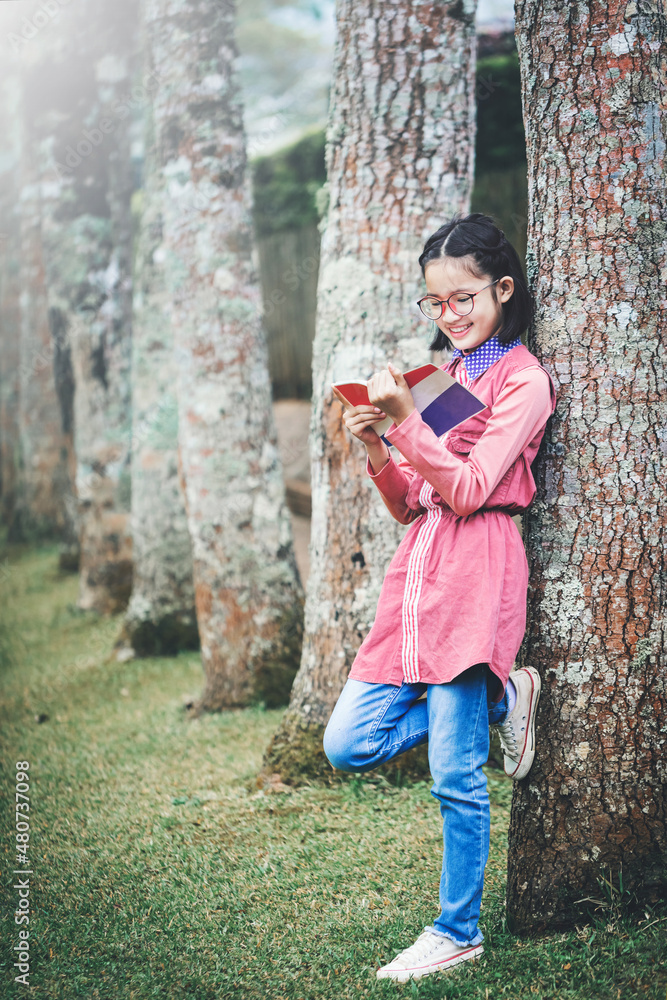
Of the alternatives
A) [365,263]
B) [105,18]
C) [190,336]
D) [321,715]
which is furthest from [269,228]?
[321,715]

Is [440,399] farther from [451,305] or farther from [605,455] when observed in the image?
[605,455]

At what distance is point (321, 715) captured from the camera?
3645 millimetres

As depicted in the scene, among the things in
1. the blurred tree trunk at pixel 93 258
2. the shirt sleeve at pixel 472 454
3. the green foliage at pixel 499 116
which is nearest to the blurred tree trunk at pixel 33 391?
the blurred tree trunk at pixel 93 258

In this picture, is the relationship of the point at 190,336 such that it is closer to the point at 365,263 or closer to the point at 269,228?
the point at 365,263

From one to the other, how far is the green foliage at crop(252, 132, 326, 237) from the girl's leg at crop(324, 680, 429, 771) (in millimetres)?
8228

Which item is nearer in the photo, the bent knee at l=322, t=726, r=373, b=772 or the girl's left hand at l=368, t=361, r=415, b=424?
the girl's left hand at l=368, t=361, r=415, b=424

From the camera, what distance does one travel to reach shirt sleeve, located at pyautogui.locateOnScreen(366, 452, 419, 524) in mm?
2439

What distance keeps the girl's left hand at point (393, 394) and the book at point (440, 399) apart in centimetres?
3

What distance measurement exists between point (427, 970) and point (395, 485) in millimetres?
1308

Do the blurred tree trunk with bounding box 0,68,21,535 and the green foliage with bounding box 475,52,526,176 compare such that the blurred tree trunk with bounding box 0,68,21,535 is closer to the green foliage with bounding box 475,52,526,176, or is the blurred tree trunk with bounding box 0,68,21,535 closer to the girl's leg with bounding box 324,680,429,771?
the green foliage with bounding box 475,52,526,176

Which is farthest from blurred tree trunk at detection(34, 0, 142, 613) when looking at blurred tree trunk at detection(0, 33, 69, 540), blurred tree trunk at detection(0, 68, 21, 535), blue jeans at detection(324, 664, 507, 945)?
blue jeans at detection(324, 664, 507, 945)

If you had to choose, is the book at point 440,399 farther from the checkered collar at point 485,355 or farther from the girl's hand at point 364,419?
the checkered collar at point 485,355

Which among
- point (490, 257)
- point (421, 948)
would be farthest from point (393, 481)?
point (421, 948)

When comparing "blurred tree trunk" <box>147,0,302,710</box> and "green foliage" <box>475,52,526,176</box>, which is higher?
"green foliage" <box>475,52,526,176</box>
